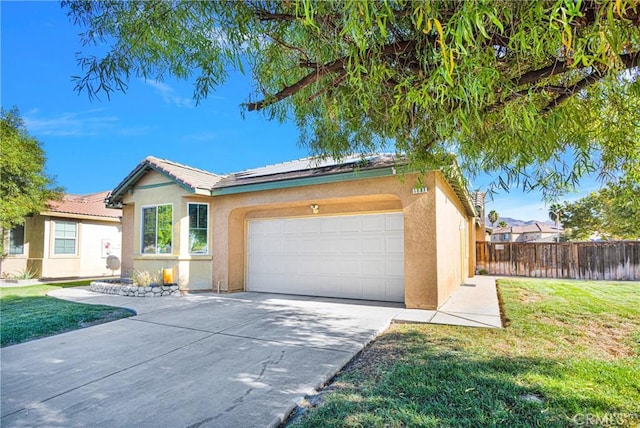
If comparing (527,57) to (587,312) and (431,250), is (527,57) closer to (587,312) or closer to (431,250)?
(431,250)

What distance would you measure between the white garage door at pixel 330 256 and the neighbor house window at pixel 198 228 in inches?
61.6

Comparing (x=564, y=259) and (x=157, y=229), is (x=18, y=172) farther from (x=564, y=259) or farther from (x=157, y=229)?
(x=564, y=259)

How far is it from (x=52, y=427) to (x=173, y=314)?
4815mm

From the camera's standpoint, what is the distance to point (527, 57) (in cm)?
334

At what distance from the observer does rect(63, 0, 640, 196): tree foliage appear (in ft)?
8.84

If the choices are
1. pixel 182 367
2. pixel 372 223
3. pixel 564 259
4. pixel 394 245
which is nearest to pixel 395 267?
pixel 394 245

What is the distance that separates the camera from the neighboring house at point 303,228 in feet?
27.3

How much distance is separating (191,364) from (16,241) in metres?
17.3

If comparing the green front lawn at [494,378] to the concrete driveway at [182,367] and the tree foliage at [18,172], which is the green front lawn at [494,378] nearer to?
the concrete driveway at [182,367]

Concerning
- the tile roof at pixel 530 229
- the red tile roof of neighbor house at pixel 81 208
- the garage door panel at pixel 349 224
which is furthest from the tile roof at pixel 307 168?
the tile roof at pixel 530 229

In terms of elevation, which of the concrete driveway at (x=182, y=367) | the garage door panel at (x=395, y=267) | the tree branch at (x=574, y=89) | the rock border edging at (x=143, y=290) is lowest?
the concrete driveway at (x=182, y=367)

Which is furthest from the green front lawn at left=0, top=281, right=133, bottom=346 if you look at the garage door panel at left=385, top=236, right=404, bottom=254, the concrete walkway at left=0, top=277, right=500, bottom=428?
the garage door panel at left=385, top=236, right=404, bottom=254

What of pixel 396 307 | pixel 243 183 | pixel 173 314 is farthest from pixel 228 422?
pixel 243 183

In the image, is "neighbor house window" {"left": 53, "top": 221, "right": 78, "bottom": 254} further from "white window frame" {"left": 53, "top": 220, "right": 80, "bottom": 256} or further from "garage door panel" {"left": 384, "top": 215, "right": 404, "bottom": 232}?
"garage door panel" {"left": 384, "top": 215, "right": 404, "bottom": 232}
